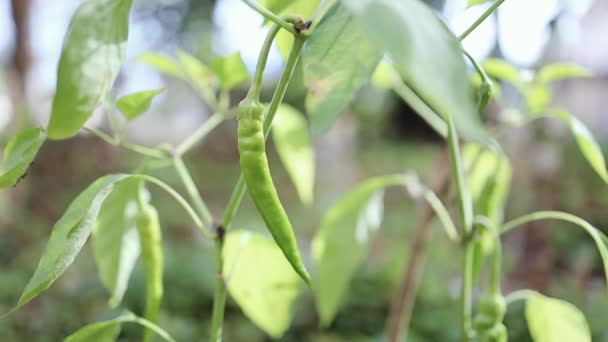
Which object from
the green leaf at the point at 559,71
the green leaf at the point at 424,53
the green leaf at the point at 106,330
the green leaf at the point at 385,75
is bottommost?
the green leaf at the point at 106,330

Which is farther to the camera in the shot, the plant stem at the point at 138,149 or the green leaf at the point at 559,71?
the green leaf at the point at 559,71

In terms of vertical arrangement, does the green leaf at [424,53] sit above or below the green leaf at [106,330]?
above

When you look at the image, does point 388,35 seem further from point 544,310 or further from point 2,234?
point 2,234

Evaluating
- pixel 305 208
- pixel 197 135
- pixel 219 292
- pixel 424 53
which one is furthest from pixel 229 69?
pixel 305 208

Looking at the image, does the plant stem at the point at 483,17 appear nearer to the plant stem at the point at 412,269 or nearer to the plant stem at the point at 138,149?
the plant stem at the point at 138,149

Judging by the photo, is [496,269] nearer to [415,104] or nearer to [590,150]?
[590,150]

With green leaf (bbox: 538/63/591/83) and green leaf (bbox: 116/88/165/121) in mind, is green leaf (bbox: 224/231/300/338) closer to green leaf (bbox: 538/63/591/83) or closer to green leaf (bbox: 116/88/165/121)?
green leaf (bbox: 116/88/165/121)

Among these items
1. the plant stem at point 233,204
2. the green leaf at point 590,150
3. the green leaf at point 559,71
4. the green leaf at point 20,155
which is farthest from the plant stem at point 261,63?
the green leaf at point 559,71
